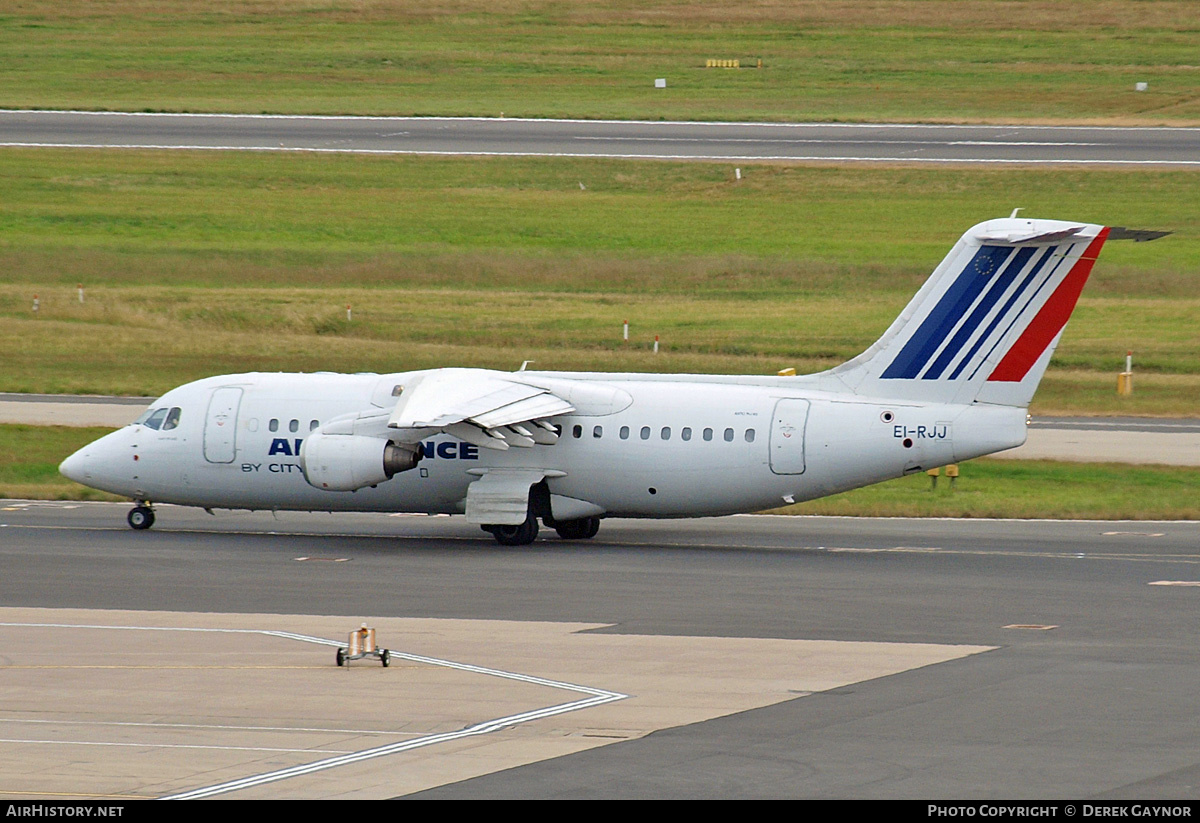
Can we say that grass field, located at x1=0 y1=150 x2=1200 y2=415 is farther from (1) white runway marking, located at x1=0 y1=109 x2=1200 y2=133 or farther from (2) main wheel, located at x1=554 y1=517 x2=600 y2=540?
(2) main wheel, located at x1=554 y1=517 x2=600 y2=540

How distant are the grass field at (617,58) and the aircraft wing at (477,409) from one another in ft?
193

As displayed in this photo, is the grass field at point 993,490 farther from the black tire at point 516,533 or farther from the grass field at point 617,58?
the grass field at point 617,58

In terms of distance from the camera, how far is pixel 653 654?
23.3 m

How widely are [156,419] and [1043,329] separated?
706 inches

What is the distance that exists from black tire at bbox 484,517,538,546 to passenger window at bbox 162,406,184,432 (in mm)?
7120

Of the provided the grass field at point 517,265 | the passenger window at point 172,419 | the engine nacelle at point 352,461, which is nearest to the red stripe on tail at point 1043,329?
the engine nacelle at point 352,461

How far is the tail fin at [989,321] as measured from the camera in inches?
1278

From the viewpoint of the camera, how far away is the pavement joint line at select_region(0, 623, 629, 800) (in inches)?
659

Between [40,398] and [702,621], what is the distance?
3291 cm

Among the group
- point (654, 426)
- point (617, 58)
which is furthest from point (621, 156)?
point (654, 426)

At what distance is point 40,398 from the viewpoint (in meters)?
53.0

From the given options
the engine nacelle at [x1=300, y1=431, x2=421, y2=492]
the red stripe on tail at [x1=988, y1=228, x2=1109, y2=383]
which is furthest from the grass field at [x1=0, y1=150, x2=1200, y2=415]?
the engine nacelle at [x1=300, y1=431, x2=421, y2=492]

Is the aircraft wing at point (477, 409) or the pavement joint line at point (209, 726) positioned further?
the aircraft wing at point (477, 409)

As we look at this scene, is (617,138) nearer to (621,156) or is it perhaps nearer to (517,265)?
(621,156)
